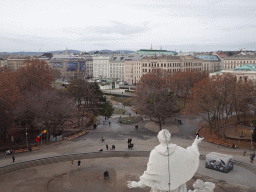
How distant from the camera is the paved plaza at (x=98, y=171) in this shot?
2173 cm

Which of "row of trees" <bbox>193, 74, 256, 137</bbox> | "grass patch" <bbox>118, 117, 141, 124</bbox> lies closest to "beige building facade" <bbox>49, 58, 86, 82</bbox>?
"grass patch" <bbox>118, 117, 141, 124</bbox>

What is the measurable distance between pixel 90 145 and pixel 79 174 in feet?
28.3

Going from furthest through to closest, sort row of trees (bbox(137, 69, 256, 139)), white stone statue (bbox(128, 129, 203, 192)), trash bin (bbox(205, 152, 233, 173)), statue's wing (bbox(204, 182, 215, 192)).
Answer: row of trees (bbox(137, 69, 256, 139)) → trash bin (bbox(205, 152, 233, 173)) → statue's wing (bbox(204, 182, 215, 192)) → white stone statue (bbox(128, 129, 203, 192))

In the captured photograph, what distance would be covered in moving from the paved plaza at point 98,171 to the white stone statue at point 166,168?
12756mm

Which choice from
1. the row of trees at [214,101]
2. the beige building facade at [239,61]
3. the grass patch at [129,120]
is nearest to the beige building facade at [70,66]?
the beige building facade at [239,61]

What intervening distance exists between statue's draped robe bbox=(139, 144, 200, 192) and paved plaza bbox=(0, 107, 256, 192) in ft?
41.8

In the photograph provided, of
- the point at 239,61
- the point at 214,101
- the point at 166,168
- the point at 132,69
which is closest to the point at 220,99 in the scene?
the point at 214,101

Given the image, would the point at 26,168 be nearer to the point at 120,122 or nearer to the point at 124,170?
the point at 124,170

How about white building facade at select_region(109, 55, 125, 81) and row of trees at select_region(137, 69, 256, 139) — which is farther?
white building facade at select_region(109, 55, 125, 81)

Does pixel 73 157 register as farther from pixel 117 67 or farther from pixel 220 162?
pixel 117 67

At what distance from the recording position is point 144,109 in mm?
40312

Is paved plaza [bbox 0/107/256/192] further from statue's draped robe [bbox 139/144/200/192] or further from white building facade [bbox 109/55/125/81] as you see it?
white building facade [bbox 109/55/125/81]

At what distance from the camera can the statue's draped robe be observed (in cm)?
910

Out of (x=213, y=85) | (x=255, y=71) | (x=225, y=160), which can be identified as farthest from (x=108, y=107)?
(x=255, y=71)
